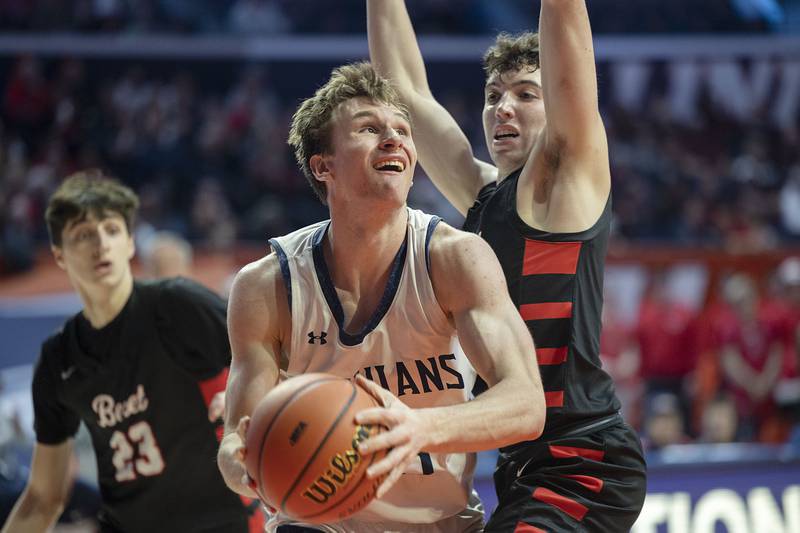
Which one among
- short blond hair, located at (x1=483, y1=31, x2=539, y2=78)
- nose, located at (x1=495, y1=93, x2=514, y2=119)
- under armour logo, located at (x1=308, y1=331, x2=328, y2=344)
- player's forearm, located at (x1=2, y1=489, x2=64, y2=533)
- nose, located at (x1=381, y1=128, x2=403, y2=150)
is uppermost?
short blond hair, located at (x1=483, y1=31, x2=539, y2=78)

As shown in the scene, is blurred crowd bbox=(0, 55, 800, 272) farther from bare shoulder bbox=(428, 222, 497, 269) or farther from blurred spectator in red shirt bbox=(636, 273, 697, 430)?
bare shoulder bbox=(428, 222, 497, 269)

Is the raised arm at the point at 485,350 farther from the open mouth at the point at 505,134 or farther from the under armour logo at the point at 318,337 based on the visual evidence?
the open mouth at the point at 505,134

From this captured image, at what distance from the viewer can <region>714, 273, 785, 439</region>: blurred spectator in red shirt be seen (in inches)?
396

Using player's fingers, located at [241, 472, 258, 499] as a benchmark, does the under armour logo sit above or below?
above

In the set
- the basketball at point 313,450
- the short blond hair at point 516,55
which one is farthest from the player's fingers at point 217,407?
the short blond hair at point 516,55

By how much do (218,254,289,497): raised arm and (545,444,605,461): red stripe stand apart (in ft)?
3.26

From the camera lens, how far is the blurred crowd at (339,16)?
53.2 ft

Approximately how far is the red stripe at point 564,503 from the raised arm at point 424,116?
1.37m

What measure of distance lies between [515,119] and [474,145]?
1246 centimetres

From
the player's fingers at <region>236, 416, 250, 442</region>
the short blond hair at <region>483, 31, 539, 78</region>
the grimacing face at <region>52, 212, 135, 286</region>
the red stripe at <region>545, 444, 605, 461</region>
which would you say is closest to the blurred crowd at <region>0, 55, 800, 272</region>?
the grimacing face at <region>52, 212, 135, 286</region>

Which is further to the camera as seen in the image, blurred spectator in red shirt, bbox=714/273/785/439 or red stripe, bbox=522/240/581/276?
blurred spectator in red shirt, bbox=714/273/785/439

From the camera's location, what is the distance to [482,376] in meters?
3.09

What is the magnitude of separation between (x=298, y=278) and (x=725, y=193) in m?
12.3

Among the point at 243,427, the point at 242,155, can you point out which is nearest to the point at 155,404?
the point at 243,427
